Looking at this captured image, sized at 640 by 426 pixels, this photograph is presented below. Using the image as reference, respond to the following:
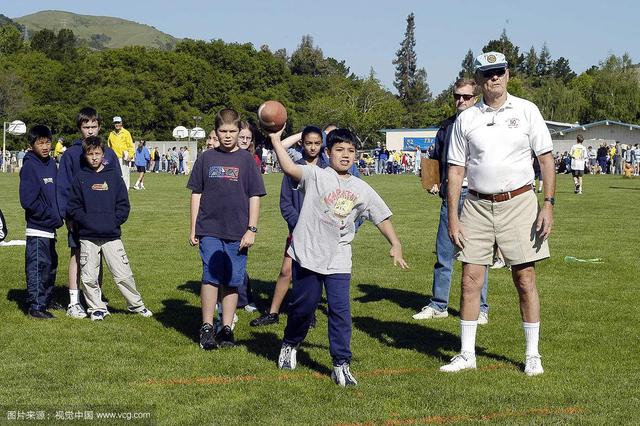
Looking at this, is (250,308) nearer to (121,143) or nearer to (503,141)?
(503,141)

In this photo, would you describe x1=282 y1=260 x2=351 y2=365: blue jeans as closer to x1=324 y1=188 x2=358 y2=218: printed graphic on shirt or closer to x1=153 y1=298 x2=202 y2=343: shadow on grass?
x1=324 y1=188 x2=358 y2=218: printed graphic on shirt

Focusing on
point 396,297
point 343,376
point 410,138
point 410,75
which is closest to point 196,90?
point 410,138

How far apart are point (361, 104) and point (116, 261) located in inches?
3704

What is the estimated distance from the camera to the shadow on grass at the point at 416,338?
770cm

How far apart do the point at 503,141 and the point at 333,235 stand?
1459 mm

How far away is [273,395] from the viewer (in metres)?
6.32

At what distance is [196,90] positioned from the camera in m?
95.7

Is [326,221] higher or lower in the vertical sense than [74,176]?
lower

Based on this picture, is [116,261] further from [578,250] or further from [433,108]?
[433,108]

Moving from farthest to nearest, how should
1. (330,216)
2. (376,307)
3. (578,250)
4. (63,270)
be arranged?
(578,250), (63,270), (376,307), (330,216)

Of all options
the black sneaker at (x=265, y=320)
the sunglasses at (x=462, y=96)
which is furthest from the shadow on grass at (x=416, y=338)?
the sunglasses at (x=462, y=96)

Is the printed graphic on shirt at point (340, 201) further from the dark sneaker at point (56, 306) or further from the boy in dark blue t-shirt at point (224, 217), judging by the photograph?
the dark sneaker at point (56, 306)

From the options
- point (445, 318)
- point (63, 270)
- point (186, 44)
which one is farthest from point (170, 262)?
point (186, 44)

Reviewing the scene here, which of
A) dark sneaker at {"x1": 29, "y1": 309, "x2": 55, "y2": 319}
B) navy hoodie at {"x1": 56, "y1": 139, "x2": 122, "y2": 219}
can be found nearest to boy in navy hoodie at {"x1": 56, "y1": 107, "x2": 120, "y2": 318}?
navy hoodie at {"x1": 56, "y1": 139, "x2": 122, "y2": 219}
